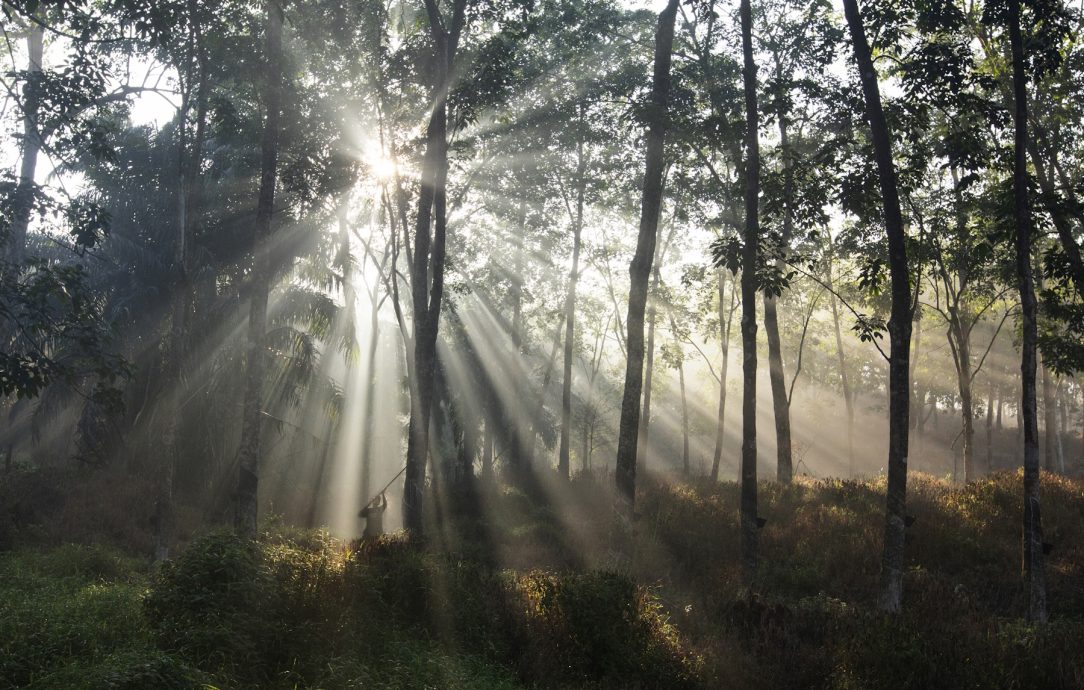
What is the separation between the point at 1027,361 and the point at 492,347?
70.1ft

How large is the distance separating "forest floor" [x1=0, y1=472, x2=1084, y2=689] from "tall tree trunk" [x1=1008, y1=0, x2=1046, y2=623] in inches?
32.6

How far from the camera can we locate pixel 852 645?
8008 mm

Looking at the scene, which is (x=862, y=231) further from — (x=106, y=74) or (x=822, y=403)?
(x=822, y=403)

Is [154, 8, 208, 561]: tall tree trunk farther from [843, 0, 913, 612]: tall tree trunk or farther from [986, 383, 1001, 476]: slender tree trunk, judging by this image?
[986, 383, 1001, 476]: slender tree trunk

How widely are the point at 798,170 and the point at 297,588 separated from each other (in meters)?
10.8

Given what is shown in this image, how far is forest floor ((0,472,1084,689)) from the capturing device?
689 cm

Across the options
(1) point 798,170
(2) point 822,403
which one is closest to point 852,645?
(1) point 798,170

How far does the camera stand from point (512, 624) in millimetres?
9031

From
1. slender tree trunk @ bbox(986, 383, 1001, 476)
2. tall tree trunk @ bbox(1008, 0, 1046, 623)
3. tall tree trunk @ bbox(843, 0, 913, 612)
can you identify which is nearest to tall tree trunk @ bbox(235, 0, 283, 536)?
tall tree trunk @ bbox(843, 0, 913, 612)

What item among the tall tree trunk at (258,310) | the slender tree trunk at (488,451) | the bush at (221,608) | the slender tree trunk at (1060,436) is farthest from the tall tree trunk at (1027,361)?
the slender tree trunk at (1060,436)

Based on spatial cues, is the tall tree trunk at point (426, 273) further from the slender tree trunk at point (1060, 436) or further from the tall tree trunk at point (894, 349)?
the slender tree trunk at point (1060, 436)

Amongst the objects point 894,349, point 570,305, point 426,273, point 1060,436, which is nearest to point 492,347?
point 570,305

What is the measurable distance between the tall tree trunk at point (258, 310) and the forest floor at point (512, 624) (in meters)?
2.37

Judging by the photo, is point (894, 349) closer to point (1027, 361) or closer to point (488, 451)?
point (1027, 361)
